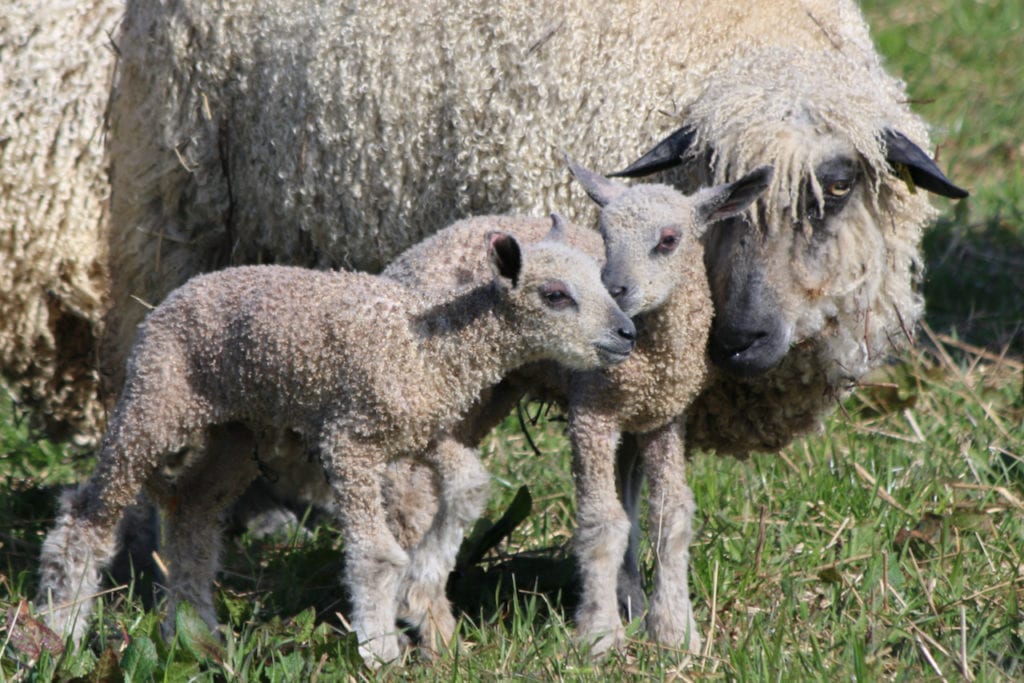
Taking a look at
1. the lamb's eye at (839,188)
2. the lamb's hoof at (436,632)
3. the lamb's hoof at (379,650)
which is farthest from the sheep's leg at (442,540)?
the lamb's eye at (839,188)

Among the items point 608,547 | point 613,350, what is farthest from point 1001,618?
point 613,350

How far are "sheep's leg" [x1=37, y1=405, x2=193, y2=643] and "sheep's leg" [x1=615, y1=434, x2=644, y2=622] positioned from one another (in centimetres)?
117

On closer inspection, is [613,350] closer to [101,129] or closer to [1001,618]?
[1001,618]

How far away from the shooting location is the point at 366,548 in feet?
10.6

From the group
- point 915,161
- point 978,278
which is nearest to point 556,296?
point 915,161

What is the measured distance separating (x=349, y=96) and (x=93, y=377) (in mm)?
1450

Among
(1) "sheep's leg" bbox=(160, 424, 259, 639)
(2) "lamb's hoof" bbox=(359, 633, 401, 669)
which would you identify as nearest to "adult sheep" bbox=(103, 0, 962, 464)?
(1) "sheep's leg" bbox=(160, 424, 259, 639)

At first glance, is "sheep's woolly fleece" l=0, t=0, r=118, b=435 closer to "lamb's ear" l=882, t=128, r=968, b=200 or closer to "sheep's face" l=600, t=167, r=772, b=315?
"sheep's face" l=600, t=167, r=772, b=315

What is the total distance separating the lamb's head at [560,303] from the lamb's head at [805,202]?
514 millimetres

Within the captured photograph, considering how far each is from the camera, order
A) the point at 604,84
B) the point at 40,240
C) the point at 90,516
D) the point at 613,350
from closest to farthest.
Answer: the point at 613,350 → the point at 90,516 → the point at 604,84 → the point at 40,240

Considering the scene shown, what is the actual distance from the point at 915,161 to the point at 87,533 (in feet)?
7.27

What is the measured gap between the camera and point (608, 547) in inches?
132

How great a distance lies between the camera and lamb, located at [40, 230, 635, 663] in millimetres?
3107

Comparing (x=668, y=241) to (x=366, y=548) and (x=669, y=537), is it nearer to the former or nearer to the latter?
(x=669, y=537)
